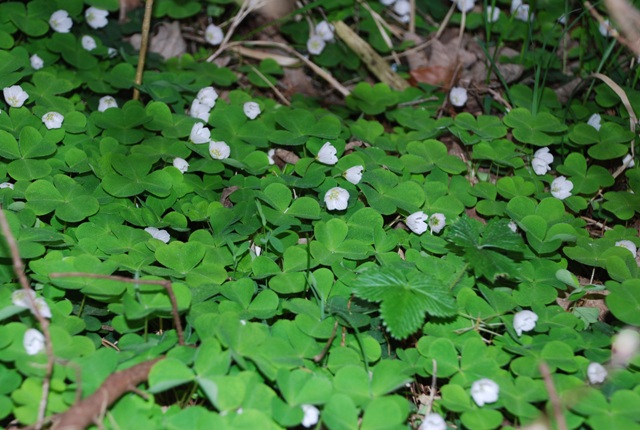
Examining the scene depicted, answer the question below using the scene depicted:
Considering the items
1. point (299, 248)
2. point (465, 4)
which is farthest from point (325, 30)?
point (299, 248)

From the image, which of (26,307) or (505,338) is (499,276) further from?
(26,307)

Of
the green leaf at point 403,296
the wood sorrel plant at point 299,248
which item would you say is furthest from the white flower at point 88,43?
the green leaf at point 403,296

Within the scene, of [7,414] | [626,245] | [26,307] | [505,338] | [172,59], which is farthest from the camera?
[172,59]

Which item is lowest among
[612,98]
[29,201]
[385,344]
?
[385,344]

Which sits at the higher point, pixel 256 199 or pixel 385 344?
pixel 256 199

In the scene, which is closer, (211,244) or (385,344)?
(385,344)

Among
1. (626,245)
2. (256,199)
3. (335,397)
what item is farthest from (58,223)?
(626,245)

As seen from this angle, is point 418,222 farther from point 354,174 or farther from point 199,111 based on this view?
point 199,111

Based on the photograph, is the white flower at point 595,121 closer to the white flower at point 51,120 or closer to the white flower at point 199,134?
the white flower at point 199,134

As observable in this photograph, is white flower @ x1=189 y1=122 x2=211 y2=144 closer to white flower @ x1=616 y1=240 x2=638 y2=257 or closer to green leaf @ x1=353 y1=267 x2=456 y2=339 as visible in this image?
green leaf @ x1=353 y1=267 x2=456 y2=339
